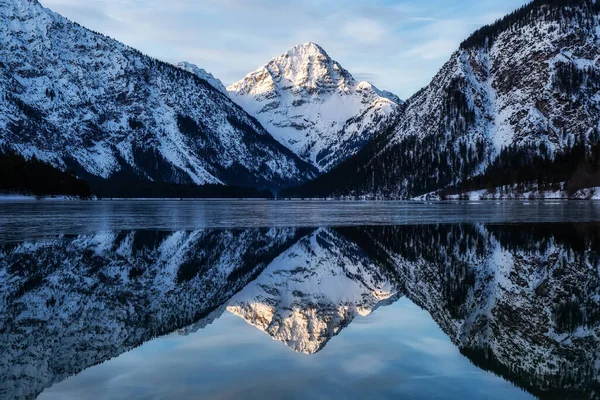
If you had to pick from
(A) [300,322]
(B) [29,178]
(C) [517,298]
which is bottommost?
(A) [300,322]

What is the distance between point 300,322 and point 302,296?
553cm

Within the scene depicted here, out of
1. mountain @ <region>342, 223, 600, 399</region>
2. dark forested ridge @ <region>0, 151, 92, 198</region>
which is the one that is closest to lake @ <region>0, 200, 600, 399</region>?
mountain @ <region>342, 223, 600, 399</region>

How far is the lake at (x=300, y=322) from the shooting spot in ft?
45.7

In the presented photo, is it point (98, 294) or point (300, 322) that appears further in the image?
point (98, 294)

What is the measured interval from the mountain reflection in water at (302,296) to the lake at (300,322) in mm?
85

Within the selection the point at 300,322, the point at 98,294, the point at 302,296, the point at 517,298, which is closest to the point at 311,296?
the point at 302,296

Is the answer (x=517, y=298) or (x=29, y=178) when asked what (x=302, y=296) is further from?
(x=29, y=178)

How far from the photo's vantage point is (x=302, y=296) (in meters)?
26.8

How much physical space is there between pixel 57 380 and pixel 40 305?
929 centimetres

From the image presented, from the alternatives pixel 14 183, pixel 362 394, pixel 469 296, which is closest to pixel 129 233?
pixel 469 296

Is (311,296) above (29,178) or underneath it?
underneath

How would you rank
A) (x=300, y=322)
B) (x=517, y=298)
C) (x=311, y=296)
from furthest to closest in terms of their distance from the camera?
(x=311, y=296) < (x=517, y=298) < (x=300, y=322)

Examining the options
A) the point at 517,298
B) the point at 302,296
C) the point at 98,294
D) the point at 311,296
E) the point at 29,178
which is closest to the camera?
the point at 517,298

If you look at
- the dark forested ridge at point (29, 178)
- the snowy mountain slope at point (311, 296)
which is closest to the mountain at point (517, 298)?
the snowy mountain slope at point (311, 296)
